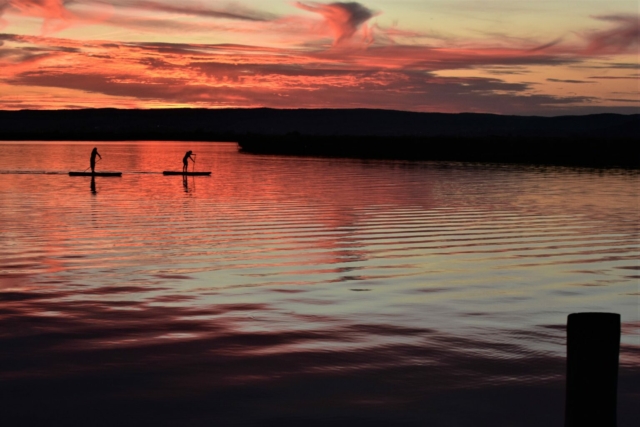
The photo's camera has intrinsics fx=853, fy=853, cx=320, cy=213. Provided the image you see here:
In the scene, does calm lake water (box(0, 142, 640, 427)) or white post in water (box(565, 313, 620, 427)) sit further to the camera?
calm lake water (box(0, 142, 640, 427))

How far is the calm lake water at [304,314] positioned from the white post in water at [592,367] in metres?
1.98

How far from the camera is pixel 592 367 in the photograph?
5.98 meters

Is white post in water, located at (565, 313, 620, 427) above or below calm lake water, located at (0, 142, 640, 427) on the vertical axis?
above

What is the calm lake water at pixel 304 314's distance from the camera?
27.5 feet

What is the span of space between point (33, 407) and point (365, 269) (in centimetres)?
934

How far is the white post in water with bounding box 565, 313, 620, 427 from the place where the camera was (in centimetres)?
591

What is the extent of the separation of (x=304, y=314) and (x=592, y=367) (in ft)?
22.3

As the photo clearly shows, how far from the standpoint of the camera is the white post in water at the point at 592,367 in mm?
5914

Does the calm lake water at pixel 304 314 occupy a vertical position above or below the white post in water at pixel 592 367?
below

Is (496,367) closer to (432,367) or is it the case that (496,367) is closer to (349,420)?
(432,367)

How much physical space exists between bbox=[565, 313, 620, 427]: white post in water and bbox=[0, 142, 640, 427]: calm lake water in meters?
1.98

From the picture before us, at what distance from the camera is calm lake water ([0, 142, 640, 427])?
330 inches

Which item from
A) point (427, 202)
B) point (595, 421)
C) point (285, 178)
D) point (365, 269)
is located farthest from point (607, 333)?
point (285, 178)

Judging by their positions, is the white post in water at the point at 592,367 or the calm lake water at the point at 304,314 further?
the calm lake water at the point at 304,314
